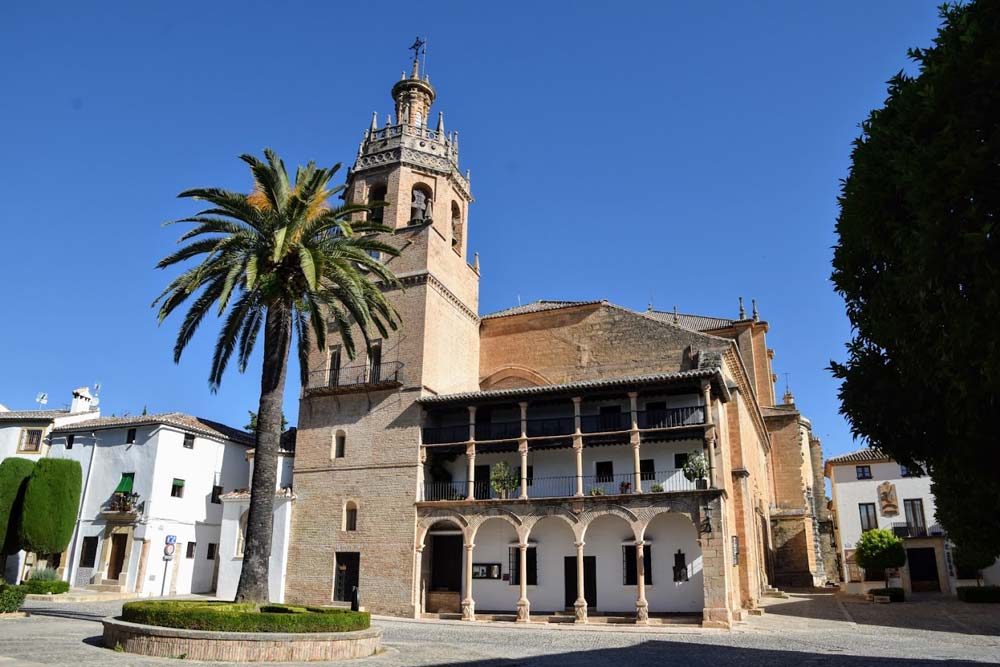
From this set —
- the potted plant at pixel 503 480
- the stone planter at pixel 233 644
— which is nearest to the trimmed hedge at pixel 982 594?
the potted plant at pixel 503 480

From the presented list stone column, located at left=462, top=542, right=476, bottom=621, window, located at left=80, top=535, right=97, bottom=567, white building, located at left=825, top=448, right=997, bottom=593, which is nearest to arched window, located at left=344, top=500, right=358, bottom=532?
stone column, located at left=462, top=542, right=476, bottom=621

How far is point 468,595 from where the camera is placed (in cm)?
2661

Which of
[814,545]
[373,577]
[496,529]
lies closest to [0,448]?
[373,577]

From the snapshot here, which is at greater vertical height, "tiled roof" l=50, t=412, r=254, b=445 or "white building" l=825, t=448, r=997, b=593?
"tiled roof" l=50, t=412, r=254, b=445

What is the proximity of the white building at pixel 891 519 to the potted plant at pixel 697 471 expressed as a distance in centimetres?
1567

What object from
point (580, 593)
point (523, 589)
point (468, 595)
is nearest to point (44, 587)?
point (468, 595)

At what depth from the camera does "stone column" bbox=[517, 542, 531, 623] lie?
83.5 feet

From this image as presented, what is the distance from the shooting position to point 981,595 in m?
29.5

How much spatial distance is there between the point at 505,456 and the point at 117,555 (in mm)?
17902

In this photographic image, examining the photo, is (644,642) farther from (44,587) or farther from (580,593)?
(44,587)

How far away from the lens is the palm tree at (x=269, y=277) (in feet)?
61.7

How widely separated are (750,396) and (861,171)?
2644 cm

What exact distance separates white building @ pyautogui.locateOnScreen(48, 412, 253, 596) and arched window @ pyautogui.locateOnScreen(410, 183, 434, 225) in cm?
1429

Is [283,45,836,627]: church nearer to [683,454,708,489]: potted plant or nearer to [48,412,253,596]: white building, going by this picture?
[683,454,708,489]: potted plant
